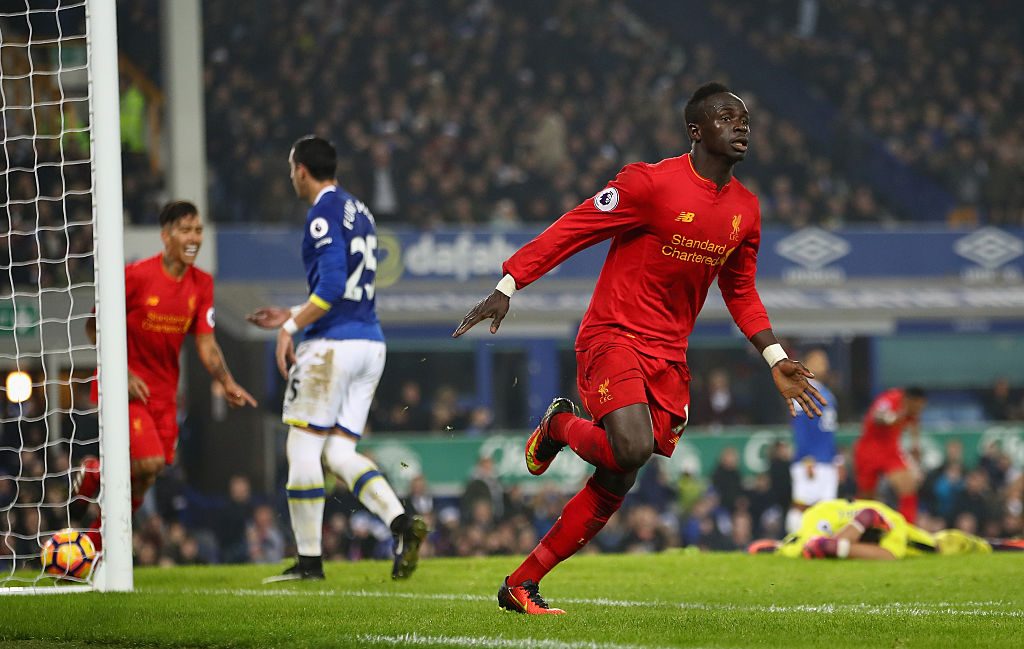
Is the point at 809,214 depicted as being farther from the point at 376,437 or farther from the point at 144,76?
the point at 144,76

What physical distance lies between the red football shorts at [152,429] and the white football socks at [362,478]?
0.91m

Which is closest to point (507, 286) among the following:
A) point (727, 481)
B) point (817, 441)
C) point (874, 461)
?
point (874, 461)

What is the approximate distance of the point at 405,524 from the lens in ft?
26.2

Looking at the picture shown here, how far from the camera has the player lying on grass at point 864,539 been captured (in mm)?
10359

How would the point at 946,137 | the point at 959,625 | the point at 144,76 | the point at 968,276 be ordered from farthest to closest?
the point at 946,137 → the point at 968,276 → the point at 144,76 → the point at 959,625

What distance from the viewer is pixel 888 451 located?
13727 millimetres

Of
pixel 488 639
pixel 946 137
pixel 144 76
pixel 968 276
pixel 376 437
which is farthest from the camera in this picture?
pixel 946 137

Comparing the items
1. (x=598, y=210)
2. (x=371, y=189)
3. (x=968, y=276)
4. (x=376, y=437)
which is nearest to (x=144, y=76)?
(x=371, y=189)

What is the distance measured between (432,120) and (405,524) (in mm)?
16655

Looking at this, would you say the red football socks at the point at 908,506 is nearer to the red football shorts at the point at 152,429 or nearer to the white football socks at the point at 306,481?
the white football socks at the point at 306,481

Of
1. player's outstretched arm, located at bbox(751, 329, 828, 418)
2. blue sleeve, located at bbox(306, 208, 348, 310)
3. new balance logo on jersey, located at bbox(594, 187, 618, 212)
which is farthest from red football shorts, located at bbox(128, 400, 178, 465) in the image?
player's outstretched arm, located at bbox(751, 329, 828, 418)

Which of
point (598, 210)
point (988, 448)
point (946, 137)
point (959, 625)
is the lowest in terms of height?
point (988, 448)

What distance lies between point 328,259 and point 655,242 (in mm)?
2465

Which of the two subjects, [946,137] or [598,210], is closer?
[598,210]
